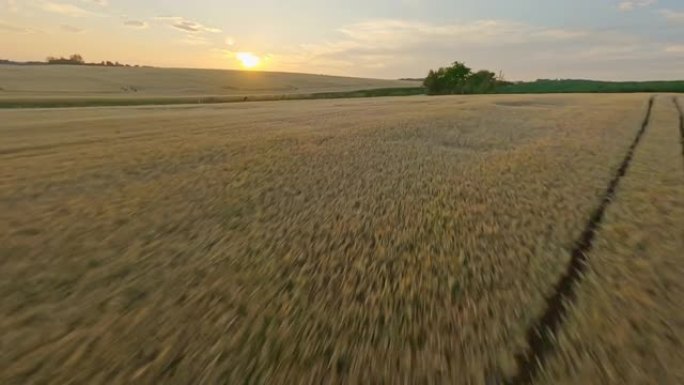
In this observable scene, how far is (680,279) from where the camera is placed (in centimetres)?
223

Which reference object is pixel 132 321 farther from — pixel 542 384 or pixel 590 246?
pixel 590 246

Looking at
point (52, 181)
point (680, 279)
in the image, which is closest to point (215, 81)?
point (52, 181)

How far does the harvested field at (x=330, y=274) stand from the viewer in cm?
156

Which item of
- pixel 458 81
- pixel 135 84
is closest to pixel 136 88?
pixel 135 84

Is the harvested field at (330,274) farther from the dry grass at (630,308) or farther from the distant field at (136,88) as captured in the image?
the distant field at (136,88)

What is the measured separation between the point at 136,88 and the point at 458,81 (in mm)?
48511

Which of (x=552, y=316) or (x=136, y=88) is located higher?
(x=552, y=316)

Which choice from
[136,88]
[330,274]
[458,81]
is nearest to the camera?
[330,274]

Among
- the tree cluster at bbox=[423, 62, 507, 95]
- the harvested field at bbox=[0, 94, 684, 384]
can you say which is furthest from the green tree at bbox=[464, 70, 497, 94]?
the harvested field at bbox=[0, 94, 684, 384]

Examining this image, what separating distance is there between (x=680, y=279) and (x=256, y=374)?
7.55 ft

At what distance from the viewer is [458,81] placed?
223ft

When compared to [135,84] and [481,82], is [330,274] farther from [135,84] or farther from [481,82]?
[481,82]

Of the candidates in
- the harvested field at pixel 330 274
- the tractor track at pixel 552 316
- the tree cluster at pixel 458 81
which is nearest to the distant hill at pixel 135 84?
the tree cluster at pixel 458 81

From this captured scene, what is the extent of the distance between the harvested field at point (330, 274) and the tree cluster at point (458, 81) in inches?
2604
